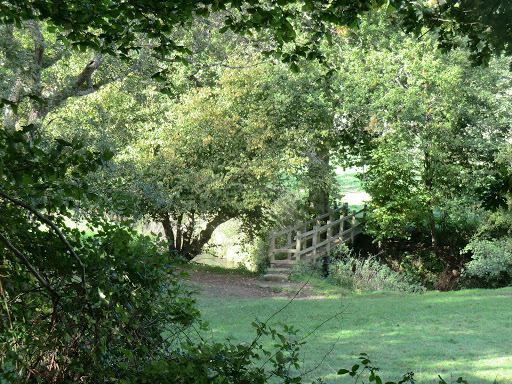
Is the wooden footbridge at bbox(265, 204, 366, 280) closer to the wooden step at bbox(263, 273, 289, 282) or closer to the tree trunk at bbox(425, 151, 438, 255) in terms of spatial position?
the wooden step at bbox(263, 273, 289, 282)

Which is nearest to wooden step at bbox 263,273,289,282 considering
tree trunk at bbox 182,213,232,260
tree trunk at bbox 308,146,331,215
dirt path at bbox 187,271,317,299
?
dirt path at bbox 187,271,317,299

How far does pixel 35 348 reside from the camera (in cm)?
A: 318

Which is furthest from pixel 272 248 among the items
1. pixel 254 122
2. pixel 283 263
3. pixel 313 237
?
pixel 254 122

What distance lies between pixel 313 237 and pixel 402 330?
27.9 feet

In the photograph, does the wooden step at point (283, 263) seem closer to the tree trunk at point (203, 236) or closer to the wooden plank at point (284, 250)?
the wooden plank at point (284, 250)

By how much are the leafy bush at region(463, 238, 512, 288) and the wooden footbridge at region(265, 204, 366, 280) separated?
13.8 feet

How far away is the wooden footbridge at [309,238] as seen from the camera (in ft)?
57.4

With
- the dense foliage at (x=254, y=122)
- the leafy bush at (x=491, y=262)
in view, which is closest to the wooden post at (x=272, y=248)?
the dense foliage at (x=254, y=122)

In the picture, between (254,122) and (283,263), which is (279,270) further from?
(254,122)

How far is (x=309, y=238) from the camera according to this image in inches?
725

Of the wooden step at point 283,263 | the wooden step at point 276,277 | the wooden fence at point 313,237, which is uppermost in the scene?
the wooden fence at point 313,237

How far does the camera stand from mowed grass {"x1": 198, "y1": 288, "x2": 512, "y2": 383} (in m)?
7.03

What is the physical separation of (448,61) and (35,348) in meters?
17.8

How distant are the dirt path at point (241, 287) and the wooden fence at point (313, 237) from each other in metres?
1.67
